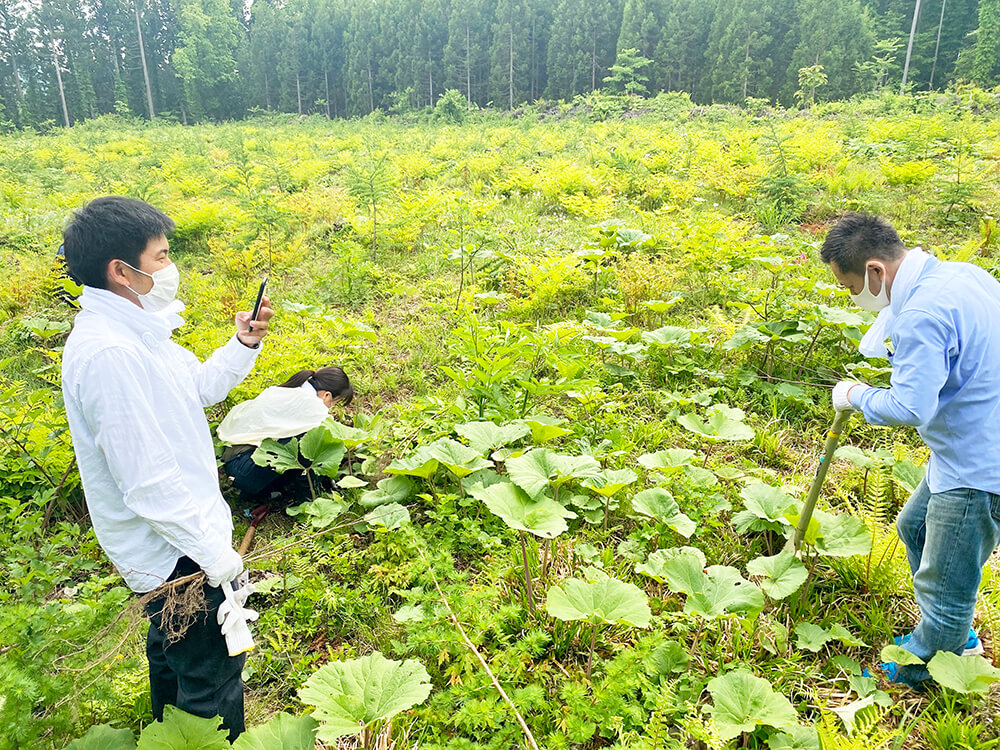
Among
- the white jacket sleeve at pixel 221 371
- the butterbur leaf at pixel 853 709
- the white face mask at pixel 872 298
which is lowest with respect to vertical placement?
the butterbur leaf at pixel 853 709

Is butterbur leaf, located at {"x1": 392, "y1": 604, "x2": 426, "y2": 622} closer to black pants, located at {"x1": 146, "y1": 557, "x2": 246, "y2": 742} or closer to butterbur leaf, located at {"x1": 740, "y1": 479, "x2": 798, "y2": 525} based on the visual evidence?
black pants, located at {"x1": 146, "y1": 557, "x2": 246, "y2": 742}

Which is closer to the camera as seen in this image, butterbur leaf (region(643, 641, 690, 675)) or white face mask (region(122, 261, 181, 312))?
white face mask (region(122, 261, 181, 312))

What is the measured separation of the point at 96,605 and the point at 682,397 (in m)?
3.63

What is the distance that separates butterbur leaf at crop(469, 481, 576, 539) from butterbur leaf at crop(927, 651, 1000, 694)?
1.53 m

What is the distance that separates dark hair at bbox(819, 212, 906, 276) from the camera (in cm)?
238

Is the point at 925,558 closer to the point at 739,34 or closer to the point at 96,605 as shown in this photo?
the point at 96,605

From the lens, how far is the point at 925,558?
91.7 inches

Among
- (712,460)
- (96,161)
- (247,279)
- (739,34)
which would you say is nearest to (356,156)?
(96,161)

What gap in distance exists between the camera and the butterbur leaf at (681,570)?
2.52 metres

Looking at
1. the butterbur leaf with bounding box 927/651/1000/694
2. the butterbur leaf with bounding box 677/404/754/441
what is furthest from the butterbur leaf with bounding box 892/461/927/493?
the butterbur leaf with bounding box 927/651/1000/694

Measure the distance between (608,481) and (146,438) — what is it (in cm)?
213

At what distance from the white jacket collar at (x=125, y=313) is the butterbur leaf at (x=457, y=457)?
5.09 ft

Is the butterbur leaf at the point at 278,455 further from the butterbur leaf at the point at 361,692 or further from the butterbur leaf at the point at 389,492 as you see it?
the butterbur leaf at the point at 361,692

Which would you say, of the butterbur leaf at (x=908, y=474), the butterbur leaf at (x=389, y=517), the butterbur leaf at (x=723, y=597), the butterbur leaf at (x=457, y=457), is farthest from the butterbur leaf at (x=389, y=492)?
the butterbur leaf at (x=908, y=474)
